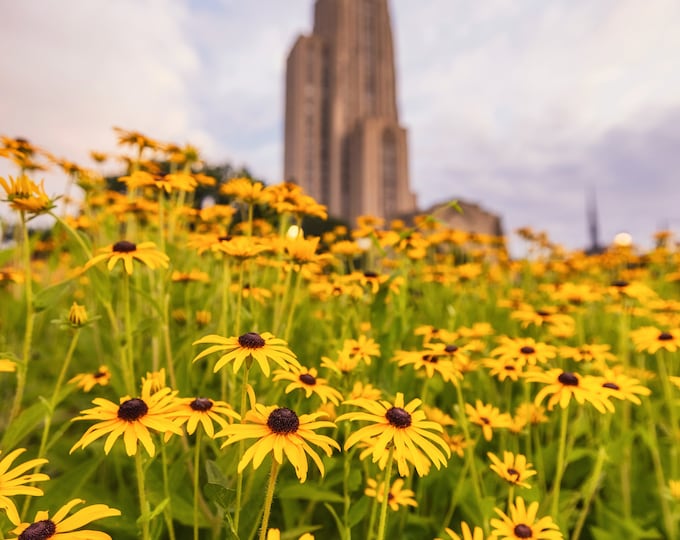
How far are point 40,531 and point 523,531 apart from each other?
93cm

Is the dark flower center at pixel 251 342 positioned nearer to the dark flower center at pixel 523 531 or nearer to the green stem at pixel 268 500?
the green stem at pixel 268 500

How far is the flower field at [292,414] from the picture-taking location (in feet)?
3.16

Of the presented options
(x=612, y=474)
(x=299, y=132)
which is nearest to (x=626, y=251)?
(x=612, y=474)

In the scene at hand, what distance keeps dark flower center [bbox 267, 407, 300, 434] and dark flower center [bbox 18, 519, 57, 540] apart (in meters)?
0.39

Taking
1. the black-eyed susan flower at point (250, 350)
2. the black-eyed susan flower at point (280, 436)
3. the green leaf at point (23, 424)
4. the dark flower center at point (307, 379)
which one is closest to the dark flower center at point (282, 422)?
the black-eyed susan flower at point (280, 436)

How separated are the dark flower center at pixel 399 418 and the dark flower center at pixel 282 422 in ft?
0.69

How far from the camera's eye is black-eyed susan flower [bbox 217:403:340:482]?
2.76ft

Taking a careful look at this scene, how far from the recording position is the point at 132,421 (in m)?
0.92

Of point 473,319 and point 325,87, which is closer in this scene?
point 473,319

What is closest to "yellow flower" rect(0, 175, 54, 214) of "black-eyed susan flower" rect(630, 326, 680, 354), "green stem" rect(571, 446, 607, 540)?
"green stem" rect(571, 446, 607, 540)

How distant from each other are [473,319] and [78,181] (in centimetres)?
268

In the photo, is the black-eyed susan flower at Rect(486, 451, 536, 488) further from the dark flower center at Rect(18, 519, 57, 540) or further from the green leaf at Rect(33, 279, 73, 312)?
the green leaf at Rect(33, 279, 73, 312)

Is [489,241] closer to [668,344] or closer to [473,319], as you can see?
[473,319]

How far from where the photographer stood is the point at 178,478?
1.38 m
